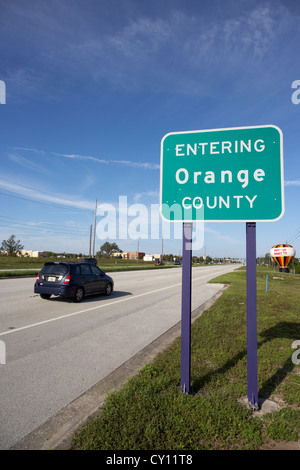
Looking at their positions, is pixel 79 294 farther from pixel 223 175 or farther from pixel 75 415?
pixel 223 175

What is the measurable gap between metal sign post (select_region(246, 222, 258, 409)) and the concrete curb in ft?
5.74

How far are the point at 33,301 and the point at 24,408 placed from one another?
7.99 metres

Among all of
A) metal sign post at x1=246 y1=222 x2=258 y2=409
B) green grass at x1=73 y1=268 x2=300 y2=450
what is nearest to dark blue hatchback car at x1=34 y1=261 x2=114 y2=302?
green grass at x1=73 y1=268 x2=300 y2=450

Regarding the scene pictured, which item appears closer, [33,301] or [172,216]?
[172,216]

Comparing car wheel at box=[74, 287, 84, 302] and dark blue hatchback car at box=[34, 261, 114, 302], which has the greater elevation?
dark blue hatchback car at box=[34, 261, 114, 302]

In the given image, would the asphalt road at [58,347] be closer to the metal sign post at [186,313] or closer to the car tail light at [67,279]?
the car tail light at [67,279]

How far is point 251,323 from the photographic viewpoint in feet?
12.5

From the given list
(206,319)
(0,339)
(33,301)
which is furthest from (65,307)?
(206,319)

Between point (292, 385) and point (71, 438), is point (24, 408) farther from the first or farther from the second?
point (292, 385)

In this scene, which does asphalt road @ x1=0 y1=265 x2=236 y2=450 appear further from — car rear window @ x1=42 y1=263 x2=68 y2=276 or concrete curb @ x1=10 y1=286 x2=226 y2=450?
car rear window @ x1=42 y1=263 x2=68 y2=276

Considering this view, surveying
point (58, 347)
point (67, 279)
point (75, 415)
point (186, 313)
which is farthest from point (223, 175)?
point (67, 279)

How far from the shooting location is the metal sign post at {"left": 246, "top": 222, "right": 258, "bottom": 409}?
3.67 m

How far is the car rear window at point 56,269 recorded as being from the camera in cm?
1112

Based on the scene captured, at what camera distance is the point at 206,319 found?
8.35 meters
